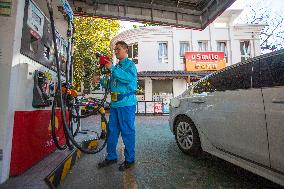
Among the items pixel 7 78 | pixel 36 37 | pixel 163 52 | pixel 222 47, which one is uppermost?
pixel 222 47

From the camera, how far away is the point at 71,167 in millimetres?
3436

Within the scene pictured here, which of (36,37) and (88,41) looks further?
(88,41)

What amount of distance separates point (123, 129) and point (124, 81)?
0.71 metres

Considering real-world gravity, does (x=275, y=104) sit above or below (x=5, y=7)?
below

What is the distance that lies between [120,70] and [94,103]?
0.78 metres

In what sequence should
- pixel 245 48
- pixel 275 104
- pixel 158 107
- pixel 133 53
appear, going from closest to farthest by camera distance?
pixel 275 104 < pixel 158 107 < pixel 133 53 < pixel 245 48

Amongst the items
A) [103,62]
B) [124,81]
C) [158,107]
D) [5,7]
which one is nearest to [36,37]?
[5,7]

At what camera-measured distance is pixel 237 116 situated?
2.96 meters

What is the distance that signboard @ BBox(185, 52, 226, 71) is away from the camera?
19.9 metres

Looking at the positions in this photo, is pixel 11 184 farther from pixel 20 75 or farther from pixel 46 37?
pixel 46 37

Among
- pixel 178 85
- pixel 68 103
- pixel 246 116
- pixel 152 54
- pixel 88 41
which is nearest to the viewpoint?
pixel 246 116

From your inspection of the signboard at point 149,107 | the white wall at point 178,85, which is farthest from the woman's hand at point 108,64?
the white wall at point 178,85

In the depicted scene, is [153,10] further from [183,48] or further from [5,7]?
[183,48]

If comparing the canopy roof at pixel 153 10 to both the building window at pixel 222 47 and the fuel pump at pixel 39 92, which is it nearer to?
the fuel pump at pixel 39 92
